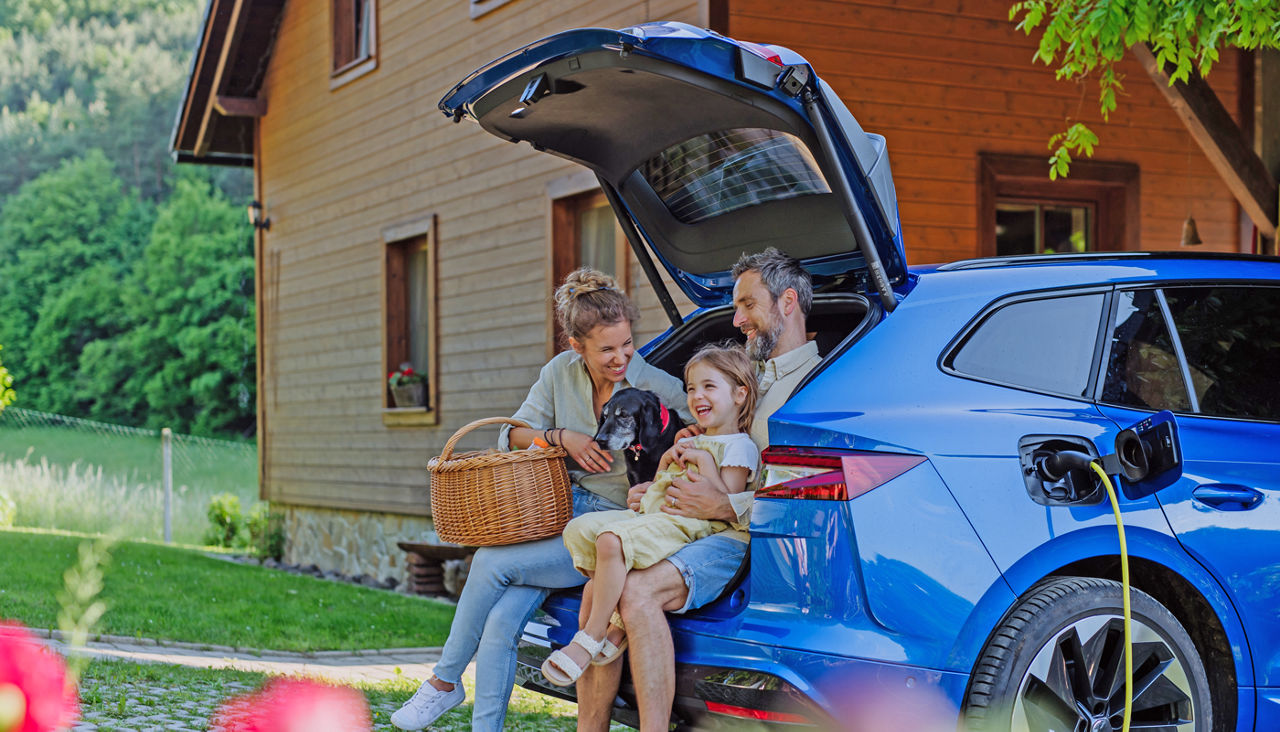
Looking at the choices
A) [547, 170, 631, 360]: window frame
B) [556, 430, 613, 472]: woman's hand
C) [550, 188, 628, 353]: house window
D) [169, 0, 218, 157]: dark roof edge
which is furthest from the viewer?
[169, 0, 218, 157]: dark roof edge

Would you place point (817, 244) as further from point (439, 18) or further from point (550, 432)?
point (439, 18)

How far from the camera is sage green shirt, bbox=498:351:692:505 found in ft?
14.7

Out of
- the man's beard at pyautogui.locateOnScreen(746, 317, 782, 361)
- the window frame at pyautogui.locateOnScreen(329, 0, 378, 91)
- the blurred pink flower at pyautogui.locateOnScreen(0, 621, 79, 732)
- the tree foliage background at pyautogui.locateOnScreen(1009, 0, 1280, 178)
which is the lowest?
the blurred pink flower at pyautogui.locateOnScreen(0, 621, 79, 732)

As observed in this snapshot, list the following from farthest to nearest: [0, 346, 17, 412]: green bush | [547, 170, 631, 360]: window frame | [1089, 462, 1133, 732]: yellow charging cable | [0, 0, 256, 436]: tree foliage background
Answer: [0, 0, 256, 436]: tree foliage background
[0, 346, 17, 412]: green bush
[547, 170, 631, 360]: window frame
[1089, 462, 1133, 732]: yellow charging cable

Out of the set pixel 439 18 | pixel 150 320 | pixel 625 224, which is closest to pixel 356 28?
pixel 439 18

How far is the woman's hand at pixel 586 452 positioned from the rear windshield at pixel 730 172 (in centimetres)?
102

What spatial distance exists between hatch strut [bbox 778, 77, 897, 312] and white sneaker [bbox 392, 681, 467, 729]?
1944 mm

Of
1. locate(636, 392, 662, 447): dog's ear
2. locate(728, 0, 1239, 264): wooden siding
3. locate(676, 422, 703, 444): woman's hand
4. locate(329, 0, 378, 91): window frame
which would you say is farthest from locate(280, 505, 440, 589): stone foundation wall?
locate(676, 422, 703, 444): woman's hand

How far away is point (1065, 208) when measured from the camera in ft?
32.2

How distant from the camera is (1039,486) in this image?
3.37m

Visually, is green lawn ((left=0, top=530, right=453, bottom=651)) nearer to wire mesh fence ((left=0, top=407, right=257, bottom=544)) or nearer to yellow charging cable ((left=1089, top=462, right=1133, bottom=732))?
wire mesh fence ((left=0, top=407, right=257, bottom=544))

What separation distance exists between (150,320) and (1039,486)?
4687cm

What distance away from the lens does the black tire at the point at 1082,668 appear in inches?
127

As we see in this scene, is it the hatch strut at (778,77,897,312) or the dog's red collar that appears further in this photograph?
the dog's red collar
